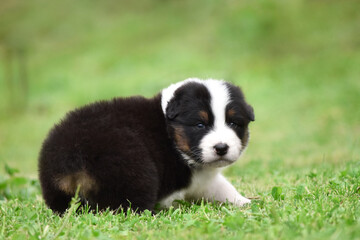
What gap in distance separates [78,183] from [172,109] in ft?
4.01

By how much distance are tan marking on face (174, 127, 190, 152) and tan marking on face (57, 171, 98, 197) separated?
0.98 metres

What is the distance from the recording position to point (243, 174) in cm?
716

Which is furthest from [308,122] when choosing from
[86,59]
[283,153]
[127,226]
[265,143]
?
[86,59]

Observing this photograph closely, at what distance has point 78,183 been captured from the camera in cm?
412

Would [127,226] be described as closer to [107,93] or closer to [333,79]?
[333,79]

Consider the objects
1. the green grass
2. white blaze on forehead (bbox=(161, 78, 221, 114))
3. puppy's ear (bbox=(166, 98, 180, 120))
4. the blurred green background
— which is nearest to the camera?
the green grass

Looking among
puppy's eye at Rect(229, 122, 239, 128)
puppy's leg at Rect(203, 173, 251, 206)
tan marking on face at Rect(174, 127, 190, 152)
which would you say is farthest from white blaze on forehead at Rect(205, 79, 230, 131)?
puppy's leg at Rect(203, 173, 251, 206)

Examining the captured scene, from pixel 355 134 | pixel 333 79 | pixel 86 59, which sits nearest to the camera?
pixel 355 134

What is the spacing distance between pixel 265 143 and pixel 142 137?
23.4 ft

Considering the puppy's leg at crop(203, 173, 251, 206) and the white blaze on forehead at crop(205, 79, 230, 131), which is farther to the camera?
the puppy's leg at crop(203, 173, 251, 206)

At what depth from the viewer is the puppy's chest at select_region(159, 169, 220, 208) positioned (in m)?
4.66

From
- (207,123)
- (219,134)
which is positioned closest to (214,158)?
(219,134)

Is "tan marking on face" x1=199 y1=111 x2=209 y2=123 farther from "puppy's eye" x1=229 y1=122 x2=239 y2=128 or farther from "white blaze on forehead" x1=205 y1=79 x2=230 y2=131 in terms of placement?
"puppy's eye" x1=229 y1=122 x2=239 y2=128

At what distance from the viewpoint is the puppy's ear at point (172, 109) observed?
465 cm
